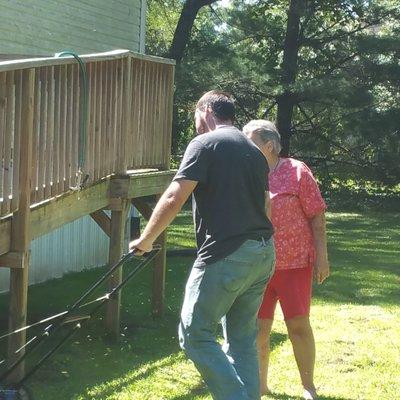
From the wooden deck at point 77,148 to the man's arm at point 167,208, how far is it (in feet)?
4.58

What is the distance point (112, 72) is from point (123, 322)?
231cm

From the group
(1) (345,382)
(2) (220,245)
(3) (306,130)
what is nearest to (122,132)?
(1) (345,382)

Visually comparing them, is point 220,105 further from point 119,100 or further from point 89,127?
point 119,100

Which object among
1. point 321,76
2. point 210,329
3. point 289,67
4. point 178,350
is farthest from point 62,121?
point 321,76

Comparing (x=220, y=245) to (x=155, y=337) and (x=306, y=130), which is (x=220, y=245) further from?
(x=306, y=130)

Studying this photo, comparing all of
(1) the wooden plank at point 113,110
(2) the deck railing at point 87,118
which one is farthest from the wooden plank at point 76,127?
(1) the wooden plank at point 113,110

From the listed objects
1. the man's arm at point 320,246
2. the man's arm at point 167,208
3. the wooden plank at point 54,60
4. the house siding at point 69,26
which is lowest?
the man's arm at point 320,246

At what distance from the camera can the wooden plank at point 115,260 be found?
22.3 ft

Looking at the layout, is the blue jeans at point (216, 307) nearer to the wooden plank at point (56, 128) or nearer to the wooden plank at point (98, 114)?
the wooden plank at point (56, 128)

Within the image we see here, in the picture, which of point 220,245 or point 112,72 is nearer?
point 220,245

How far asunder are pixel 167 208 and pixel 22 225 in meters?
1.55

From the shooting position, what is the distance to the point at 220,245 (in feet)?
12.8

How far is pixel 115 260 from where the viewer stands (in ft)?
22.6

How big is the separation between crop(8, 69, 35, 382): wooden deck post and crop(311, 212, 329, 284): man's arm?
5.79 ft
